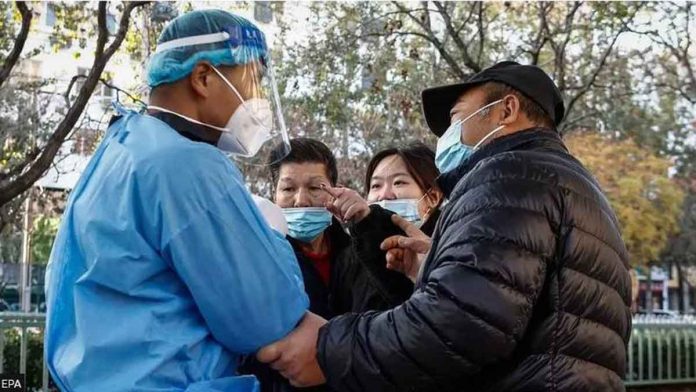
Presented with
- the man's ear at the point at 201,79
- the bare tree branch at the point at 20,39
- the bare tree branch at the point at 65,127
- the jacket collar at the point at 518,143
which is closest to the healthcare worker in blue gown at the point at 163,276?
the man's ear at the point at 201,79

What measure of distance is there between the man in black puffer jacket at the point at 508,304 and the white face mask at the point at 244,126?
0.54 metres

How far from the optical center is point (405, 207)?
3682 mm

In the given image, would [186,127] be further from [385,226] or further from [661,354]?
[661,354]

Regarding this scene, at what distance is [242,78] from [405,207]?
1655 mm

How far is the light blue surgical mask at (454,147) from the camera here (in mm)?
2453

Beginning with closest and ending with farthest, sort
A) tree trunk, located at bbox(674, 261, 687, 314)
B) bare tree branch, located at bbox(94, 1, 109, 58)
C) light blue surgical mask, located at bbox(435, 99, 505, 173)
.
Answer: light blue surgical mask, located at bbox(435, 99, 505, 173) < bare tree branch, located at bbox(94, 1, 109, 58) < tree trunk, located at bbox(674, 261, 687, 314)

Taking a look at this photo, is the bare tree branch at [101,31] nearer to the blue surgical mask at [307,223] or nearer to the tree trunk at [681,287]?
the blue surgical mask at [307,223]

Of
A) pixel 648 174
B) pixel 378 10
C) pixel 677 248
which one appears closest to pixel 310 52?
pixel 378 10

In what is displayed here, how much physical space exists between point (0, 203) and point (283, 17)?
10083mm

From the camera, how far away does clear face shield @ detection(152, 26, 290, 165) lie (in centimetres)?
211

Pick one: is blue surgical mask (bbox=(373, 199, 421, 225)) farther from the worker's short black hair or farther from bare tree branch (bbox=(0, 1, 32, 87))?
bare tree branch (bbox=(0, 1, 32, 87))

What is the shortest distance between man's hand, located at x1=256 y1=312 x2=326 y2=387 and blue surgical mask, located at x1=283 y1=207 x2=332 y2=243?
4.43 ft

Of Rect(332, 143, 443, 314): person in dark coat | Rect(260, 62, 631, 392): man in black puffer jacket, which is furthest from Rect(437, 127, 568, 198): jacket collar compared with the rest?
Rect(332, 143, 443, 314): person in dark coat

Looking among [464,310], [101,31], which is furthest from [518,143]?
[101,31]
